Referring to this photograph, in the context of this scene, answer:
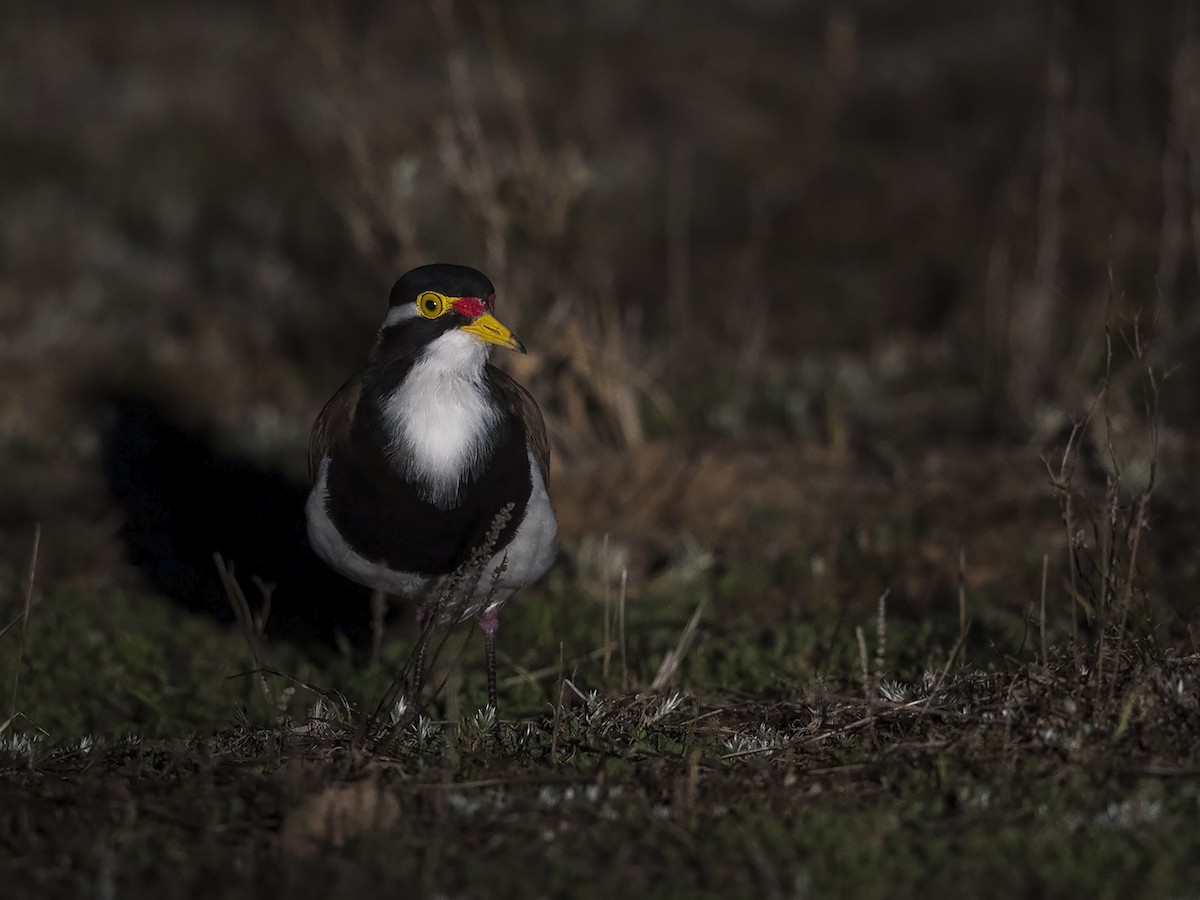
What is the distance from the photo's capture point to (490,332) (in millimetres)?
5145

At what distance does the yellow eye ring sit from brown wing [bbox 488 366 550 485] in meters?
0.42

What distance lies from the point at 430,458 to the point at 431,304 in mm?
551

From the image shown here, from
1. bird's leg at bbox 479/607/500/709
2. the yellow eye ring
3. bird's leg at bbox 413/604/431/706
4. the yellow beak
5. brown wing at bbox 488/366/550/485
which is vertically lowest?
bird's leg at bbox 479/607/500/709

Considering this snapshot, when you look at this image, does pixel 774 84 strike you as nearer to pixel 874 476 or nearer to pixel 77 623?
pixel 874 476

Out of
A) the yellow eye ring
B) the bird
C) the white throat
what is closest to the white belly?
the bird

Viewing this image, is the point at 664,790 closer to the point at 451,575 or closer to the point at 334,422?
the point at 451,575

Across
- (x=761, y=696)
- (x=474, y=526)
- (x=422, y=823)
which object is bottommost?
(x=761, y=696)

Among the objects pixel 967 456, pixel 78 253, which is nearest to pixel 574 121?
pixel 78 253

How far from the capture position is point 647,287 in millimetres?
11641

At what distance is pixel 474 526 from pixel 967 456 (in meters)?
3.89

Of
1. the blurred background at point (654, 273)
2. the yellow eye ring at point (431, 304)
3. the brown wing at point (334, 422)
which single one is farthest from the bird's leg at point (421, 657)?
the blurred background at point (654, 273)

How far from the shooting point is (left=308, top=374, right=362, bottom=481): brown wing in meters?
5.33

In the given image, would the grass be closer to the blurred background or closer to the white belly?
the white belly

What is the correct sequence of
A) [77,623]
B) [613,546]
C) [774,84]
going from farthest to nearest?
[774,84] → [613,546] → [77,623]
